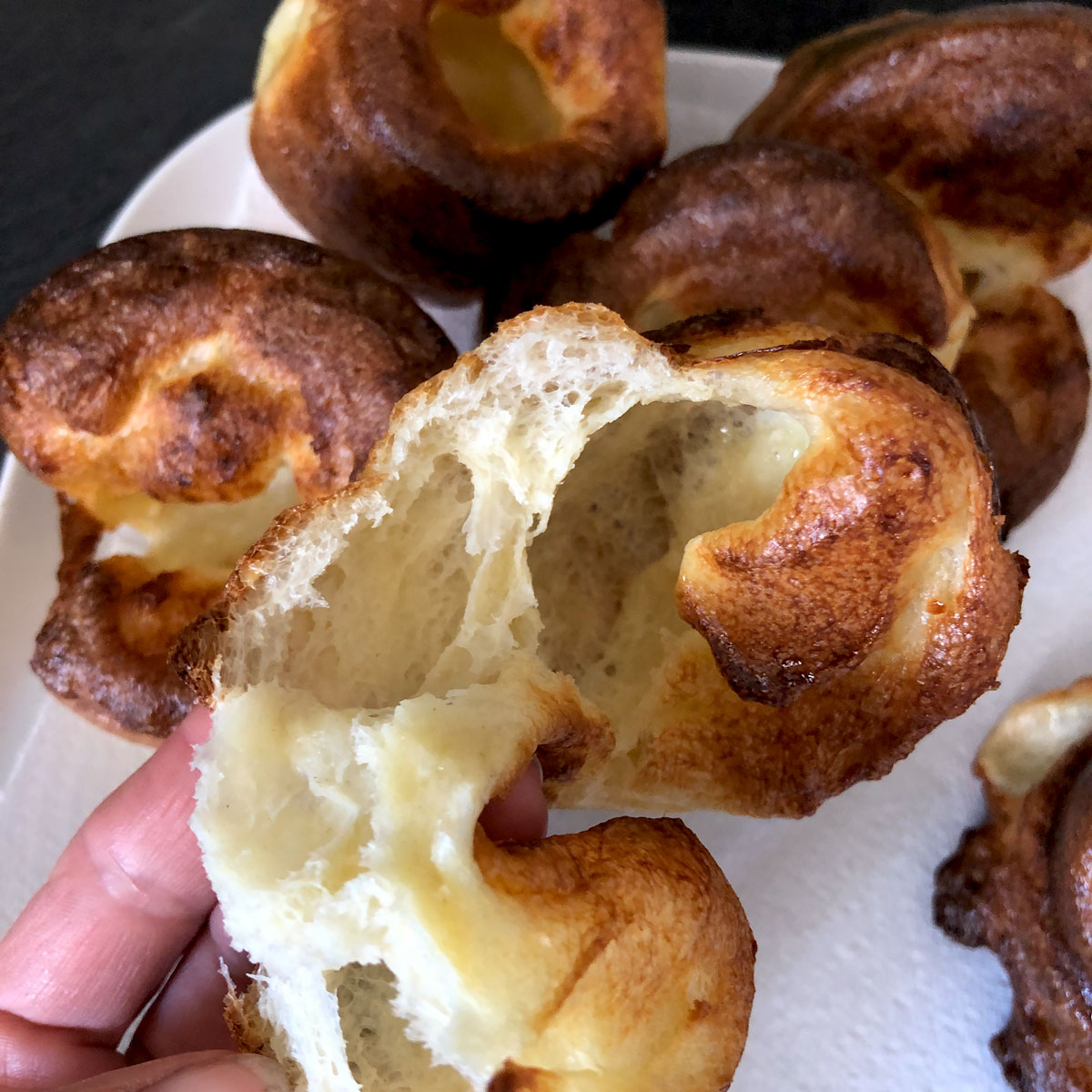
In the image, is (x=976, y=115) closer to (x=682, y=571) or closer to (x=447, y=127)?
(x=447, y=127)

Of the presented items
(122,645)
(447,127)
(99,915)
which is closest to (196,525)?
(122,645)

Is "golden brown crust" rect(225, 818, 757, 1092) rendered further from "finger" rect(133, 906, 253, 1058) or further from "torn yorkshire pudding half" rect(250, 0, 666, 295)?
"torn yorkshire pudding half" rect(250, 0, 666, 295)

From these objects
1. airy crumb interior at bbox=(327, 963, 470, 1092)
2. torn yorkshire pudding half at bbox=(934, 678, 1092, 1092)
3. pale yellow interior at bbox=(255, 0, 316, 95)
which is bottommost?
torn yorkshire pudding half at bbox=(934, 678, 1092, 1092)

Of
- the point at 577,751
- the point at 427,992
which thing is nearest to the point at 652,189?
the point at 577,751

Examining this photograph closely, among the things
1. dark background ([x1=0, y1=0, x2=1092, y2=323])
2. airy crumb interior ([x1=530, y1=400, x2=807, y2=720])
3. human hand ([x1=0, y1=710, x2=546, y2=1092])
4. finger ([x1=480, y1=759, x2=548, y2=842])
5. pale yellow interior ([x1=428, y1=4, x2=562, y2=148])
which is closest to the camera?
finger ([x1=480, y1=759, x2=548, y2=842])

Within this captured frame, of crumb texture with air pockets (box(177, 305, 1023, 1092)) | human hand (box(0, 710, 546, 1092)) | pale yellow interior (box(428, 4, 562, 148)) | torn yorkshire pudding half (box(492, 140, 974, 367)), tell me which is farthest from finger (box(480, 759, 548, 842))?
pale yellow interior (box(428, 4, 562, 148))
